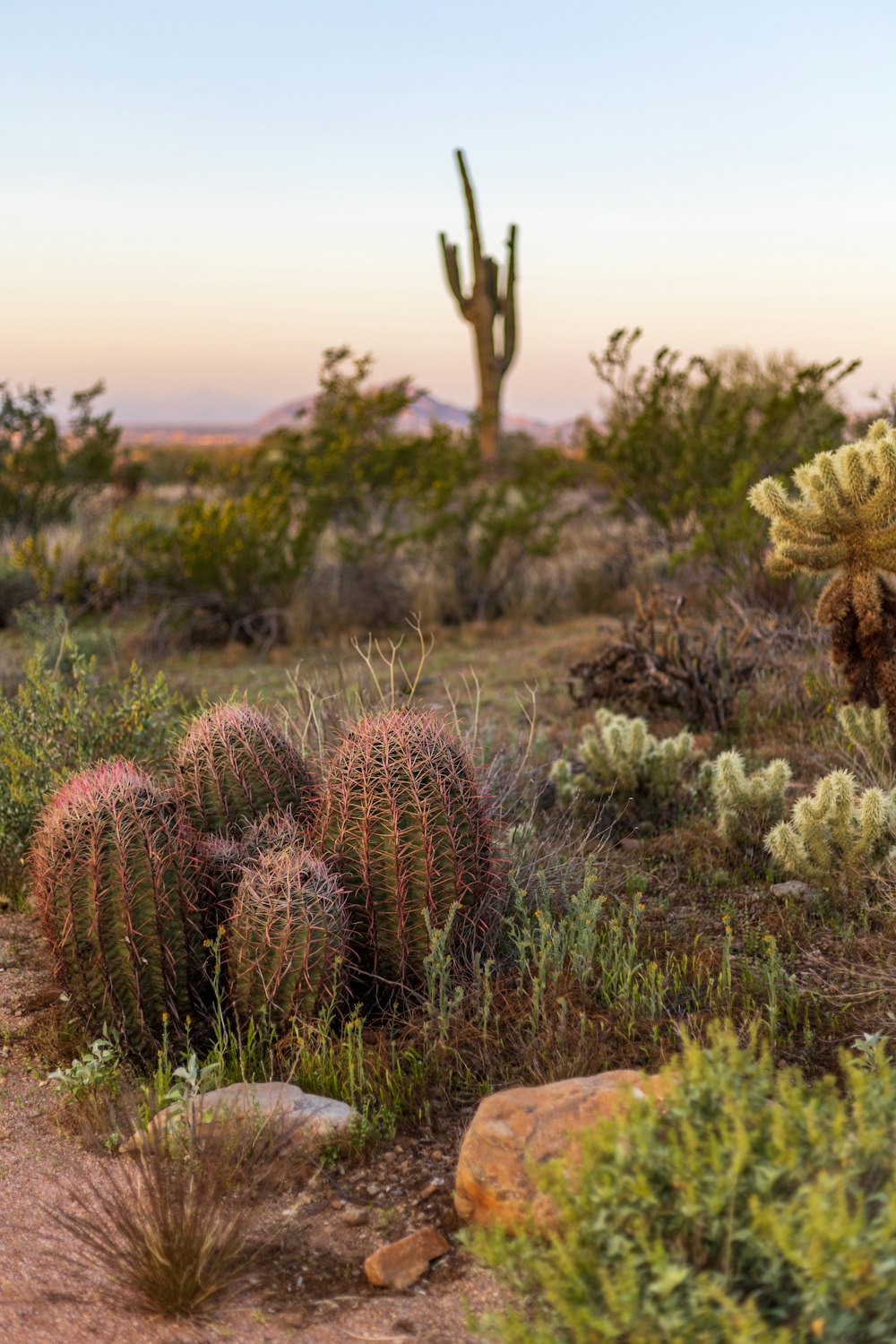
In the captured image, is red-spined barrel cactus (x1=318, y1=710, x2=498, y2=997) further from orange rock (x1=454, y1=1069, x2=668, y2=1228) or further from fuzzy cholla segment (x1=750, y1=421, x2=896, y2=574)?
fuzzy cholla segment (x1=750, y1=421, x2=896, y2=574)

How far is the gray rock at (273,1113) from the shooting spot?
3.05m

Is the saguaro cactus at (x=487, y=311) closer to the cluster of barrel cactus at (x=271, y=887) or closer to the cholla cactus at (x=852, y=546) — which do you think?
Answer: the cholla cactus at (x=852, y=546)

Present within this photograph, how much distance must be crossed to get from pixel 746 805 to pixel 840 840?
651 mm

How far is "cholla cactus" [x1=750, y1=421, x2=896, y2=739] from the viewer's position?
5.00 metres

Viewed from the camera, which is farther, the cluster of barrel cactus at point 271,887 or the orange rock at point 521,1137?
the cluster of barrel cactus at point 271,887

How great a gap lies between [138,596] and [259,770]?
7.72 metres

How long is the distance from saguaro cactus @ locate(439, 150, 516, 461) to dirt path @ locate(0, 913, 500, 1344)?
23284mm

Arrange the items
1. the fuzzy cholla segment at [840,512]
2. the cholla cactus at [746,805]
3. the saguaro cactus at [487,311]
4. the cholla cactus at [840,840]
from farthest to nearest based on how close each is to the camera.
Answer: the saguaro cactus at [487,311]
the cholla cactus at [746,805]
the fuzzy cholla segment at [840,512]
the cholla cactus at [840,840]

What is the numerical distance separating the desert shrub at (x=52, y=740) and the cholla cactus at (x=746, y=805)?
2.53 metres

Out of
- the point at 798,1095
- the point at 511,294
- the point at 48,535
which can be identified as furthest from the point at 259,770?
the point at 511,294

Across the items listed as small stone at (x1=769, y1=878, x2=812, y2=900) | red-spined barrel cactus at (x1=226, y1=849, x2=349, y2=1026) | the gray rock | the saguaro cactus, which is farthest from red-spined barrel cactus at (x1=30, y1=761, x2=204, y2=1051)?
the saguaro cactus

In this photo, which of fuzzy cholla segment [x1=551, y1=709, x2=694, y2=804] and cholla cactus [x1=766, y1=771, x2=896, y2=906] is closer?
cholla cactus [x1=766, y1=771, x2=896, y2=906]

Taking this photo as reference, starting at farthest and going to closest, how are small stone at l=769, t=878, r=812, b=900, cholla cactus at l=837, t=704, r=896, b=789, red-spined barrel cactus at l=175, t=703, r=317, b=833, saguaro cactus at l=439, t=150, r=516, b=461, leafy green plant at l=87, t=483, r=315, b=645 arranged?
saguaro cactus at l=439, t=150, r=516, b=461 → leafy green plant at l=87, t=483, r=315, b=645 → cholla cactus at l=837, t=704, r=896, b=789 → small stone at l=769, t=878, r=812, b=900 → red-spined barrel cactus at l=175, t=703, r=317, b=833

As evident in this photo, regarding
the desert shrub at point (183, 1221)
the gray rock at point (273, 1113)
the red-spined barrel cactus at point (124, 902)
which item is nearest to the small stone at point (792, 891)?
the gray rock at point (273, 1113)
